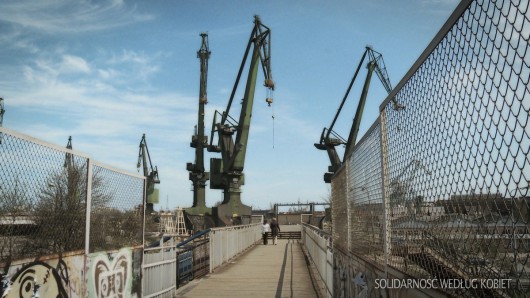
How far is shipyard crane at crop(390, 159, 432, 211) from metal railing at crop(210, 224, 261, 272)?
1072 cm

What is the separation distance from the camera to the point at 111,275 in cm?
647

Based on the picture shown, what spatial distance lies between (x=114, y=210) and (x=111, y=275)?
96 cm

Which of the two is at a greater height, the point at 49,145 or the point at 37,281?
the point at 49,145

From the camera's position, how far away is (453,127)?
2455 mm

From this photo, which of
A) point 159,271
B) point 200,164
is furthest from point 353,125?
point 159,271

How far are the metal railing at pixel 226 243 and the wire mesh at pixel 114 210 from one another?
6.33 meters

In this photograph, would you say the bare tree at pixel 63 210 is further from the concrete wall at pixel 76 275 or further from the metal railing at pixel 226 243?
the metal railing at pixel 226 243

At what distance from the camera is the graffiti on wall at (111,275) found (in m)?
5.86

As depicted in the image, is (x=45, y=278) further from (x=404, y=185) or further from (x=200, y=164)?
(x=200, y=164)

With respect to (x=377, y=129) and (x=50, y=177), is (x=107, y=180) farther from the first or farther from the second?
(x=377, y=129)

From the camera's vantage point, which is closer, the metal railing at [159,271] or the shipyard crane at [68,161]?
the shipyard crane at [68,161]

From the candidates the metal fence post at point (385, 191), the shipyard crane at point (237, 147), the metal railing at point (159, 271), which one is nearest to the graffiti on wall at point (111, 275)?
the metal railing at point (159, 271)

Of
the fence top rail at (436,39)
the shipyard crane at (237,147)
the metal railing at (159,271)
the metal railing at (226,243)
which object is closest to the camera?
the fence top rail at (436,39)

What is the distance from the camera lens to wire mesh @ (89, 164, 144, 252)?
19.8 ft
